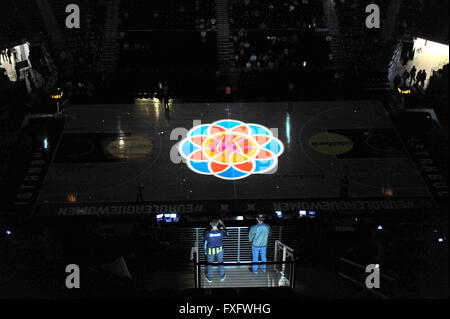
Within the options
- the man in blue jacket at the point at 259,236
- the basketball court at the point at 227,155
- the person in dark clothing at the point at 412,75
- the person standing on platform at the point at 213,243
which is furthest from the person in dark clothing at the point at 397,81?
the person standing on platform at the point at 213,243

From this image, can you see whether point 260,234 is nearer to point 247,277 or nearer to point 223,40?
point 247,277

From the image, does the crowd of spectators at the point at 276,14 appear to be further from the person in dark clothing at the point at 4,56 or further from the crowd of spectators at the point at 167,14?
the person in dark clothing at the point at 4,56

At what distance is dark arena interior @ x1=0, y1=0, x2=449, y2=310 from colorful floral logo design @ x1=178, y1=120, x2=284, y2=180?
0.29 ft

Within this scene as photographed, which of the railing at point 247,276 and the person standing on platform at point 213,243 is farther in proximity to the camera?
the person standing on platform at point 213,243

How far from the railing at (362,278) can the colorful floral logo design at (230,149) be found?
822 centimetres

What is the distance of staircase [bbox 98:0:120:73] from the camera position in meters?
30.9

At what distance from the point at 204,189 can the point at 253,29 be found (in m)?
14.2

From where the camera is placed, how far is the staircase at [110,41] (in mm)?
30903

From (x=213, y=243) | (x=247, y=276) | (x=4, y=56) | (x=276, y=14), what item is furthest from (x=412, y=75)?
(x=4, y=56)

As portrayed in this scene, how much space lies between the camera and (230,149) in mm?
22969

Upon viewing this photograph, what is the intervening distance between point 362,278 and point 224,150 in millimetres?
10722

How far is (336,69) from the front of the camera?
1183 inches

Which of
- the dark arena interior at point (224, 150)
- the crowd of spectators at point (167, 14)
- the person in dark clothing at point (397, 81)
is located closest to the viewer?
the dark arena interior at point (224, 150)

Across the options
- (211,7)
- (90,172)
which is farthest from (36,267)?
(211,7)
